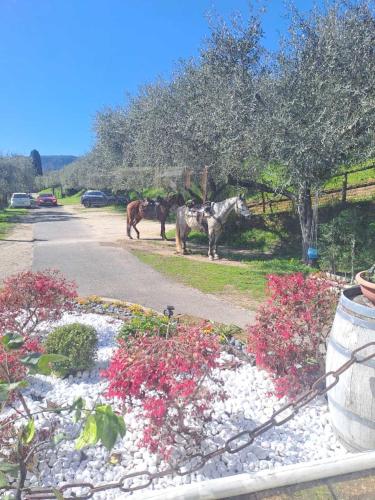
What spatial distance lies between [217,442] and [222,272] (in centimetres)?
633

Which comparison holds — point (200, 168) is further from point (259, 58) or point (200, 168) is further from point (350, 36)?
point (350, 36)

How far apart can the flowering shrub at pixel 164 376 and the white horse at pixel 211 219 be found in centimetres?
778

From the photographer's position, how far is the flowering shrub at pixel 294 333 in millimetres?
3363

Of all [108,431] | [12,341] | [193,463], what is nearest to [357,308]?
[193,463]

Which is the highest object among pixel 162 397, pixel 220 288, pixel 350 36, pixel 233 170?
pixel 350 36

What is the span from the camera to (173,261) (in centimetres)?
1049

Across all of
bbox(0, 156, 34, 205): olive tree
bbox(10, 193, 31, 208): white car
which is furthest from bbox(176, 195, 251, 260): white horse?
bbox(10, 193, 31, 208): white car

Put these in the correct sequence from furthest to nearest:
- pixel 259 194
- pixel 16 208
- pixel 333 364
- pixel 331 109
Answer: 1. pixel 16 208
2. pixel 259 194
3. pixel 331 109
4. pixel 333 364

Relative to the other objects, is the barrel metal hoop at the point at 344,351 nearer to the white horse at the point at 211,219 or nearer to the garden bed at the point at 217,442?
the garden bed at the point at 217,442

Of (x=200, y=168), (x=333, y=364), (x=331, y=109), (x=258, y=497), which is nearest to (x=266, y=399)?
(x=333, y=364)

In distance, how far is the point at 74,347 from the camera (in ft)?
12.8

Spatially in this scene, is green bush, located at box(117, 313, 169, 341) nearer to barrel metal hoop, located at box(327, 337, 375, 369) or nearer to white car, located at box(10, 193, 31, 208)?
barrel metal hoop, located at box(327, 337, 375, 369)

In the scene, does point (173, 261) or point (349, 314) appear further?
point (173, 261)

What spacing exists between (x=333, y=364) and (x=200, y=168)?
29.8 feet
